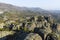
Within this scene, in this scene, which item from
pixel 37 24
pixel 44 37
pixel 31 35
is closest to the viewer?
pixel 31 35

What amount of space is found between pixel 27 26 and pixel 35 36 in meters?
7.97

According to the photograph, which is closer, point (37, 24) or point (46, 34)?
point (46, 34)

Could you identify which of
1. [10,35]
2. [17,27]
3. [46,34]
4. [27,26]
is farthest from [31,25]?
[46,34]

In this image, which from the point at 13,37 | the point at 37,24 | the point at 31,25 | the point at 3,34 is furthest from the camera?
the point at 37,24

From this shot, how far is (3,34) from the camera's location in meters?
25.1

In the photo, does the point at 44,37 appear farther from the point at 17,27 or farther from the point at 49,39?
the point at 17,27

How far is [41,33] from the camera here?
22031mm

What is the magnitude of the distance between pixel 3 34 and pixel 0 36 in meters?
0.64

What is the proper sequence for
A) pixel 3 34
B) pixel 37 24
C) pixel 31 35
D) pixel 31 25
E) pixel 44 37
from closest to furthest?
pixel 31 35 < pixel 44 37 < pixel 3 34 < pixel 31 25 < pixel 37 24

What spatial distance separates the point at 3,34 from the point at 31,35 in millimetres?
6373

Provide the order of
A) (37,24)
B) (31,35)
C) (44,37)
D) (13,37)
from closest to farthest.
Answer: (31,35), (44,37), (13,37), (37,24)

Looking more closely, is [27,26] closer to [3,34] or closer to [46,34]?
[3,34]

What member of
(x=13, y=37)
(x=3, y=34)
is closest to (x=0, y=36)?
(x=3, y=34)

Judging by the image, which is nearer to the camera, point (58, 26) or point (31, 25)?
point (31, 25)
